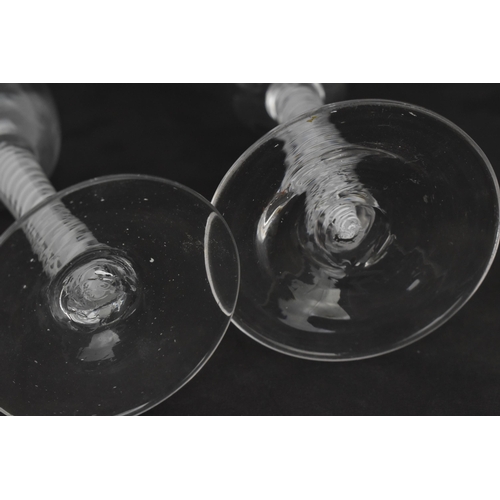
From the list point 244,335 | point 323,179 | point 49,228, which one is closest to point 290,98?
point 323,179

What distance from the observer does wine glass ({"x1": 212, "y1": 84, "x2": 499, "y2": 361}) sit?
2.19ft

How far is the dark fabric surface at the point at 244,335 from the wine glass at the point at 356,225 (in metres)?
0.16

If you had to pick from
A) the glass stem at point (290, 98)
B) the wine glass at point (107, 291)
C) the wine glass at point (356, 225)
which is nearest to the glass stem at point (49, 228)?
the wine glass at point (107, 291)

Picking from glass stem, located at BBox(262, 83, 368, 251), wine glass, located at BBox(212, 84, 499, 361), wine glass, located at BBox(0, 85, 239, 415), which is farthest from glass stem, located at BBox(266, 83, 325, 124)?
wine glass, located at BBox(0, 85, 239, 415)

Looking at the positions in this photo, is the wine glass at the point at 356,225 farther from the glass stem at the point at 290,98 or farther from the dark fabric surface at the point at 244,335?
the dark fabric surface at the point at 244,335

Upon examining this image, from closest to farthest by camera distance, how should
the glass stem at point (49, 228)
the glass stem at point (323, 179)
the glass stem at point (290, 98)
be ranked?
the glass stem at point (49, 228), the glass stem at point (323, 179), the glass stem at point (290, 98)

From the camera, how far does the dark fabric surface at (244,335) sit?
0.97m

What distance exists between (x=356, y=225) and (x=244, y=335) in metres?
0.34

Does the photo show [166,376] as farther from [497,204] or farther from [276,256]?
[497,204]

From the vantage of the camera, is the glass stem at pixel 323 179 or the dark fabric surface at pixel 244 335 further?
the dark fabric surface at pixel 244 335

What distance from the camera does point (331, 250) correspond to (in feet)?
2.63

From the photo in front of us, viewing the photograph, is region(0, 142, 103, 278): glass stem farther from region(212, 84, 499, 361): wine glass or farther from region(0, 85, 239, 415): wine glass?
region(212, 84, 499, 361): wine glass

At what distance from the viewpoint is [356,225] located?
78cm

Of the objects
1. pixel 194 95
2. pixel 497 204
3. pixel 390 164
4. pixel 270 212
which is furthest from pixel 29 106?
pixel 497 204
